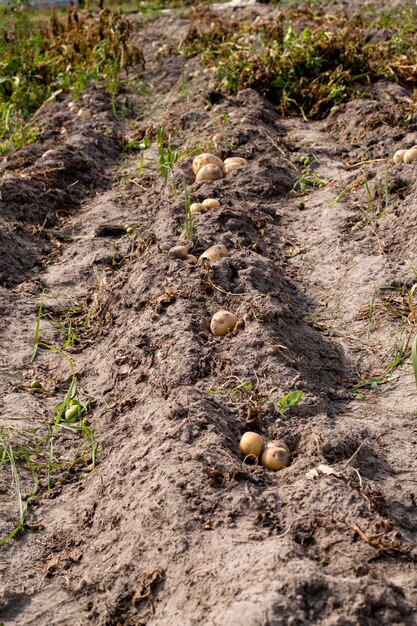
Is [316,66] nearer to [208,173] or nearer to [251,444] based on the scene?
[208,173]

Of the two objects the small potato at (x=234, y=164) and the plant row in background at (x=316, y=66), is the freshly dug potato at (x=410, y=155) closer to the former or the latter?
the small potato at (x=234, y=164)

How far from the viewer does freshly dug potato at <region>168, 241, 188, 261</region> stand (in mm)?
3898

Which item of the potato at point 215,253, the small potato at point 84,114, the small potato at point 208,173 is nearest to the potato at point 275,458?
the potato at point 215,253

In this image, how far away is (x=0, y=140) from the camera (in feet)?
21.3

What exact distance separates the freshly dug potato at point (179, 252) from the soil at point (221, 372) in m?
0.10

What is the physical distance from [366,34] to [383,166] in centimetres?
297

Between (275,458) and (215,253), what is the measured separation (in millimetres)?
1389

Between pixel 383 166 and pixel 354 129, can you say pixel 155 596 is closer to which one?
pixel 383 166

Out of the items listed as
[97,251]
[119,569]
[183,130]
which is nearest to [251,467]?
[119,569]

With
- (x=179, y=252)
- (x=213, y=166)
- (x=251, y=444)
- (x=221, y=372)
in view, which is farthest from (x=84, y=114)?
(x=251, y=444)

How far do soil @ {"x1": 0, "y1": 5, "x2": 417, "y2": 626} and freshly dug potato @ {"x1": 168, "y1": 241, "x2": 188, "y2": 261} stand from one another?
0.10 m

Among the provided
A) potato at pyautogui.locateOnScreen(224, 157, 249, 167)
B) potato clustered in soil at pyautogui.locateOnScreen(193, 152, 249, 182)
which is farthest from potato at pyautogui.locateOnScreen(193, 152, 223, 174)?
potato at pyautogui.locateOnScreen(224, 157, 249, 167)

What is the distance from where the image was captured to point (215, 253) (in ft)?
12.8

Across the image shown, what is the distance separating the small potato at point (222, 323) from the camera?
11.2 ft
